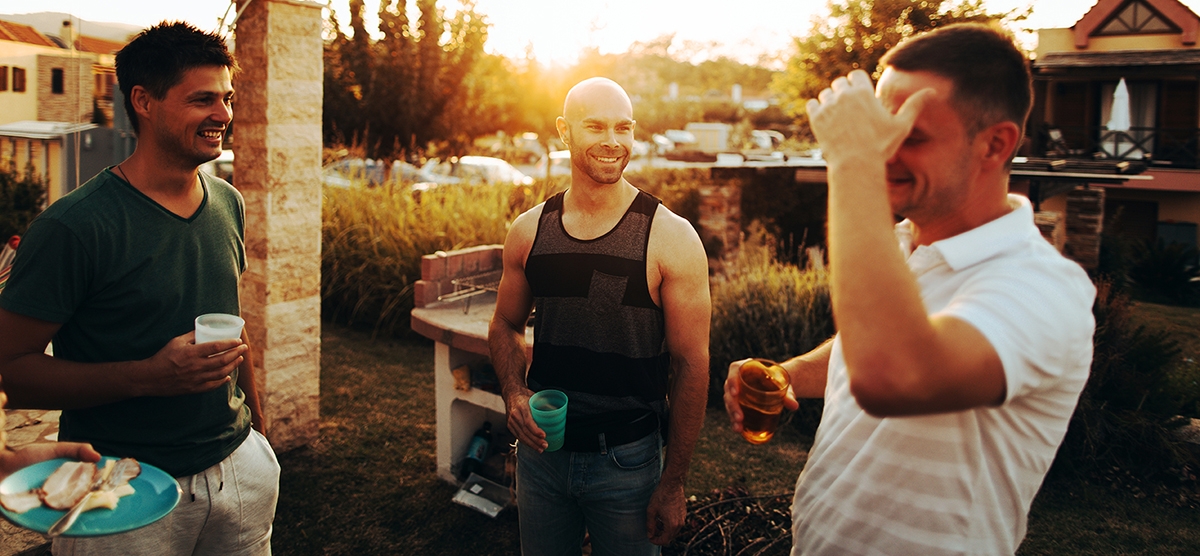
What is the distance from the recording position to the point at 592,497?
8.29ft

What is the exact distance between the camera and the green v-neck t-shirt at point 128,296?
6.46ft

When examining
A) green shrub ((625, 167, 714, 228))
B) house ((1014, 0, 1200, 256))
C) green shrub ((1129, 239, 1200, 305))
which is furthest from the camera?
house ((1014, 0, 1200, 256))

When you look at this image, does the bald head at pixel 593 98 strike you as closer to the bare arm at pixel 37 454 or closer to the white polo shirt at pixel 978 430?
the white polo shirt at pixel 978 430

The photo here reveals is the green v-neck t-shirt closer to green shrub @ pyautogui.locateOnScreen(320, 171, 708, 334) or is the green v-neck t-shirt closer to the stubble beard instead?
the stubble beard

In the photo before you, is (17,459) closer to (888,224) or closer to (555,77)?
(888,224)

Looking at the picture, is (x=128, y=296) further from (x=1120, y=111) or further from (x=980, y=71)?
(x=1120, y=111)

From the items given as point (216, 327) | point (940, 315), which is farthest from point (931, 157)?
point (216, 327)

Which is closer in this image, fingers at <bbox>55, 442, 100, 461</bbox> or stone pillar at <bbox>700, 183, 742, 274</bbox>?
fingers at <bbox>55, 442, 100, 461</bbox>

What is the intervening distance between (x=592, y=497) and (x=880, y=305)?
1582mm

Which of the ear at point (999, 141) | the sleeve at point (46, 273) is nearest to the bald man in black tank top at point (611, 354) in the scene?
the ear at point (999, 141)

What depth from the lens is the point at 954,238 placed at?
143 cm

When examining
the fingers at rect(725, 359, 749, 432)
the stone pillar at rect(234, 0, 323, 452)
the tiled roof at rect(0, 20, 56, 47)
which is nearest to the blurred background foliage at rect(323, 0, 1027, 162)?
the tiled roof at rect(0, 20, 56, 47)

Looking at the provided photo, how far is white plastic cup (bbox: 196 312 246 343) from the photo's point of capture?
2035mm

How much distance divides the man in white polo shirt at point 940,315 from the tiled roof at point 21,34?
564cm
